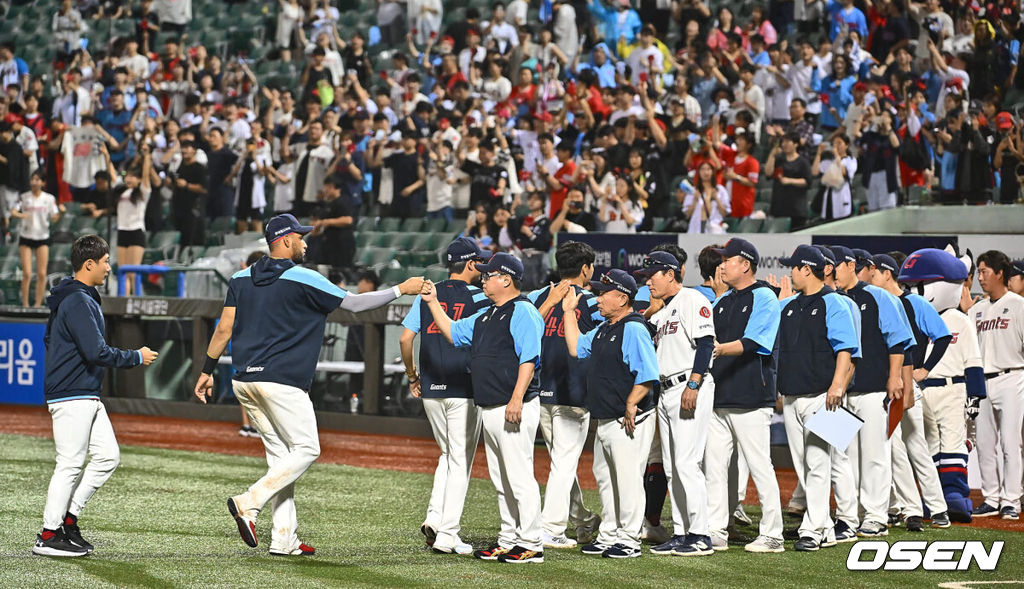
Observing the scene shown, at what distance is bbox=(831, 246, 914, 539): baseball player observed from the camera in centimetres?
949

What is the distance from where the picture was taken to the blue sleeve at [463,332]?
8641 millimetres

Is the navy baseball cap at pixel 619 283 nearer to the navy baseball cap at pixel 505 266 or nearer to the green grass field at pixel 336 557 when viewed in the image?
the navy baseball cap at pixel 505 266

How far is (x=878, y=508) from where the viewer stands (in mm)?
9609

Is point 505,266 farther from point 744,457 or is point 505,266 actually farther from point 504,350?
point 744,457

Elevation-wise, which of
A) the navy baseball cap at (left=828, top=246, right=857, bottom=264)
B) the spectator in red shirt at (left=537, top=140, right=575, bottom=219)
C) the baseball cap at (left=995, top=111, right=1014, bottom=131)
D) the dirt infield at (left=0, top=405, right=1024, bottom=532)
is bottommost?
the dirt infield at (left=0, top=405, right=1024, bottom=532)

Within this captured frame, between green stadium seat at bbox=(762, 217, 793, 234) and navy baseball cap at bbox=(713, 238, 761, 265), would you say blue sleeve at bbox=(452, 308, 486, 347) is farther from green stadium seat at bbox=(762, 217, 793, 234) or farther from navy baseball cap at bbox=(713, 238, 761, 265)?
green stadium seat at bbox=(762, 217, 793, 234)

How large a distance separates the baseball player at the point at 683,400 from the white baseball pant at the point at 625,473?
266 millimetres

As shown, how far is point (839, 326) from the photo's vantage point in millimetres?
8961

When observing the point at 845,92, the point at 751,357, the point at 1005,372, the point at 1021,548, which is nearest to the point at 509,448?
the point at 751,357

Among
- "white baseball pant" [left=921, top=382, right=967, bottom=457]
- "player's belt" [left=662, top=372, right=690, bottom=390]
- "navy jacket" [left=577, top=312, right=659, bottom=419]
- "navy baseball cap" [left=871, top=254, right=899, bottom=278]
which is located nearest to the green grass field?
"white baseball pant" [left=921, top=382, right=967, bottom=457]

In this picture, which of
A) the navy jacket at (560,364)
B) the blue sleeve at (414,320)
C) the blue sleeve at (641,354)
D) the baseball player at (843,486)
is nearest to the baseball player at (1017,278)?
the baseball player at (843,486)

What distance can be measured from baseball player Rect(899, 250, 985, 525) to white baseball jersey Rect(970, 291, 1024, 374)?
1.01 feet

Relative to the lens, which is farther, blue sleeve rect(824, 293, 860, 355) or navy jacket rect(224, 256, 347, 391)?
blue sleeve rect(824, 293, 860, 355)

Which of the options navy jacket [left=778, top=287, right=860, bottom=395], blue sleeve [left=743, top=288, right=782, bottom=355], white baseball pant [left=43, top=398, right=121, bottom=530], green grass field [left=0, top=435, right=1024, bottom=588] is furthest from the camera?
navy jacket [left=778, top=287, right=860, bottom=395]
